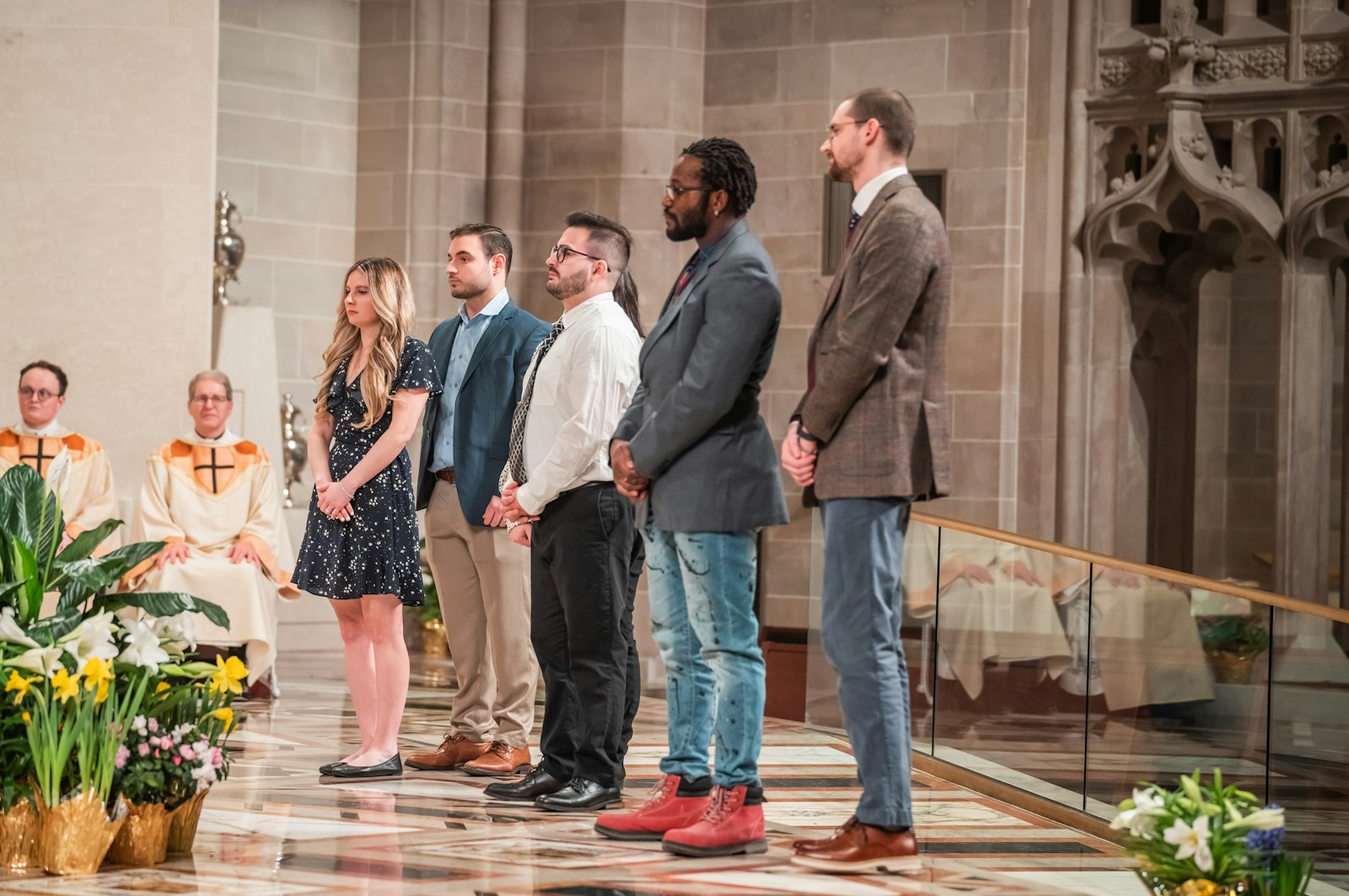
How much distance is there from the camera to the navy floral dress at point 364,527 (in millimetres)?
5148

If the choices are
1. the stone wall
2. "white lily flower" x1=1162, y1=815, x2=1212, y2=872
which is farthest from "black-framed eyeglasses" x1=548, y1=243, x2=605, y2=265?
the stone wall

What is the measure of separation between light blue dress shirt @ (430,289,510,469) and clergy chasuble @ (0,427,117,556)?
240cm

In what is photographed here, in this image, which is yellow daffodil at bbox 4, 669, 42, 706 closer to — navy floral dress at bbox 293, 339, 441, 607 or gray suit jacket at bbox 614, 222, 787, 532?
navy floral dress at bbox 293, 339, 441, 607

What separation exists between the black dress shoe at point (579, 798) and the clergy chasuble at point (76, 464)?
3334mm

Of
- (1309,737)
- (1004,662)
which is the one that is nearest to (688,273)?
(1309,737)

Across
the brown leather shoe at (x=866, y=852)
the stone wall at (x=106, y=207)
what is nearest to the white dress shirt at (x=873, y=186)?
the brown leather shoe at (x=866, y=852)

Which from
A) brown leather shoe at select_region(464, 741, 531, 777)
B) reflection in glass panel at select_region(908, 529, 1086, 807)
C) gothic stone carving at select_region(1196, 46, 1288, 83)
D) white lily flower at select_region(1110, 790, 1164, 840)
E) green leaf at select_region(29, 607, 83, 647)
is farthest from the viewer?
gothic stone carving at select_region(1196, 46, 1288, 83)

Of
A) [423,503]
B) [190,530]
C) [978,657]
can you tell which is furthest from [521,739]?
[190,530]

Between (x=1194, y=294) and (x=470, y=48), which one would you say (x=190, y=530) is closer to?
(x=470, y=48)

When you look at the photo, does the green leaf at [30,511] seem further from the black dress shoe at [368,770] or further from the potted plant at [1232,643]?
the potted plant at [1232,643]

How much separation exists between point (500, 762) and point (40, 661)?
1.78 m

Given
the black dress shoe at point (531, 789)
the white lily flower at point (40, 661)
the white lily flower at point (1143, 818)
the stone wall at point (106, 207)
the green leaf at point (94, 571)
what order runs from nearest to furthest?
the white lily flower at point (1143, 818) < the white lily flower at point (40, 661) < the green leaf at point (94, 571) < the black dress shoe at point (531, 789) < the stone wall at point (106, 207)

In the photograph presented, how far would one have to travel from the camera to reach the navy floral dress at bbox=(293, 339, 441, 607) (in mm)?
5148

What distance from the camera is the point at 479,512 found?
212 inches
